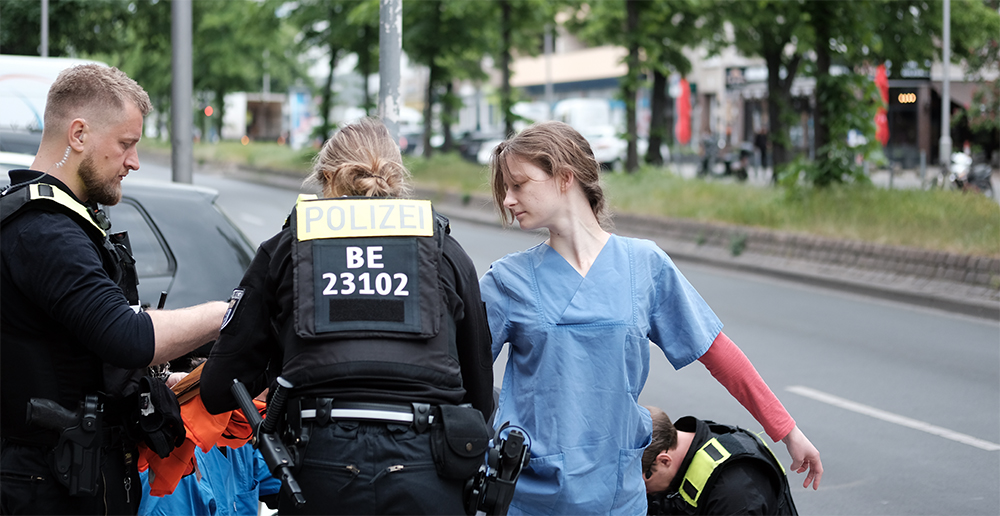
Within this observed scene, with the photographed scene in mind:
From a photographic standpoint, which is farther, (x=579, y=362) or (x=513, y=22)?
(x=513, y=22)

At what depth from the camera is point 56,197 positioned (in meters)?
2.49

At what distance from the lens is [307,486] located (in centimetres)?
229

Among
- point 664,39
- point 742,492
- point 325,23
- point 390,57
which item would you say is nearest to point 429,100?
point 325,23

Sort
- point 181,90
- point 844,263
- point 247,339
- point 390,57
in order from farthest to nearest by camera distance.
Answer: point 844,263 → point 181,90 → point 390,57 → point 247,339

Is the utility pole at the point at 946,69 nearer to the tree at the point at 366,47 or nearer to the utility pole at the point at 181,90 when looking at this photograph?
the tree at the point at 366,47

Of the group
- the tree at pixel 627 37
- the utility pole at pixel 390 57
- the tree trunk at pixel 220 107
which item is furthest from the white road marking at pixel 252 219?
the tree trunk at pixel 220 107

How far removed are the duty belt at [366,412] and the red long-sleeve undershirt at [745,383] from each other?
90cm

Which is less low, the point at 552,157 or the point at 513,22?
the point at 513,22

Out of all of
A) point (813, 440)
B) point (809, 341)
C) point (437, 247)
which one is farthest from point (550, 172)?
point (809, 341)

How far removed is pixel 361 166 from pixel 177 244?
117 inches

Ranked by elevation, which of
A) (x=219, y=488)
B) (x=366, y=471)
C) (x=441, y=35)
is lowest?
(x=219, y=488)

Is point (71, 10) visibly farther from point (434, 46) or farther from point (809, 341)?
point (809, 341)

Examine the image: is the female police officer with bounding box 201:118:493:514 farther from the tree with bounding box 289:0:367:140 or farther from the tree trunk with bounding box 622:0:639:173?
the tree with bounding box 289:0:367:140

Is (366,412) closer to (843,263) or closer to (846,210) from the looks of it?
(843,263)
